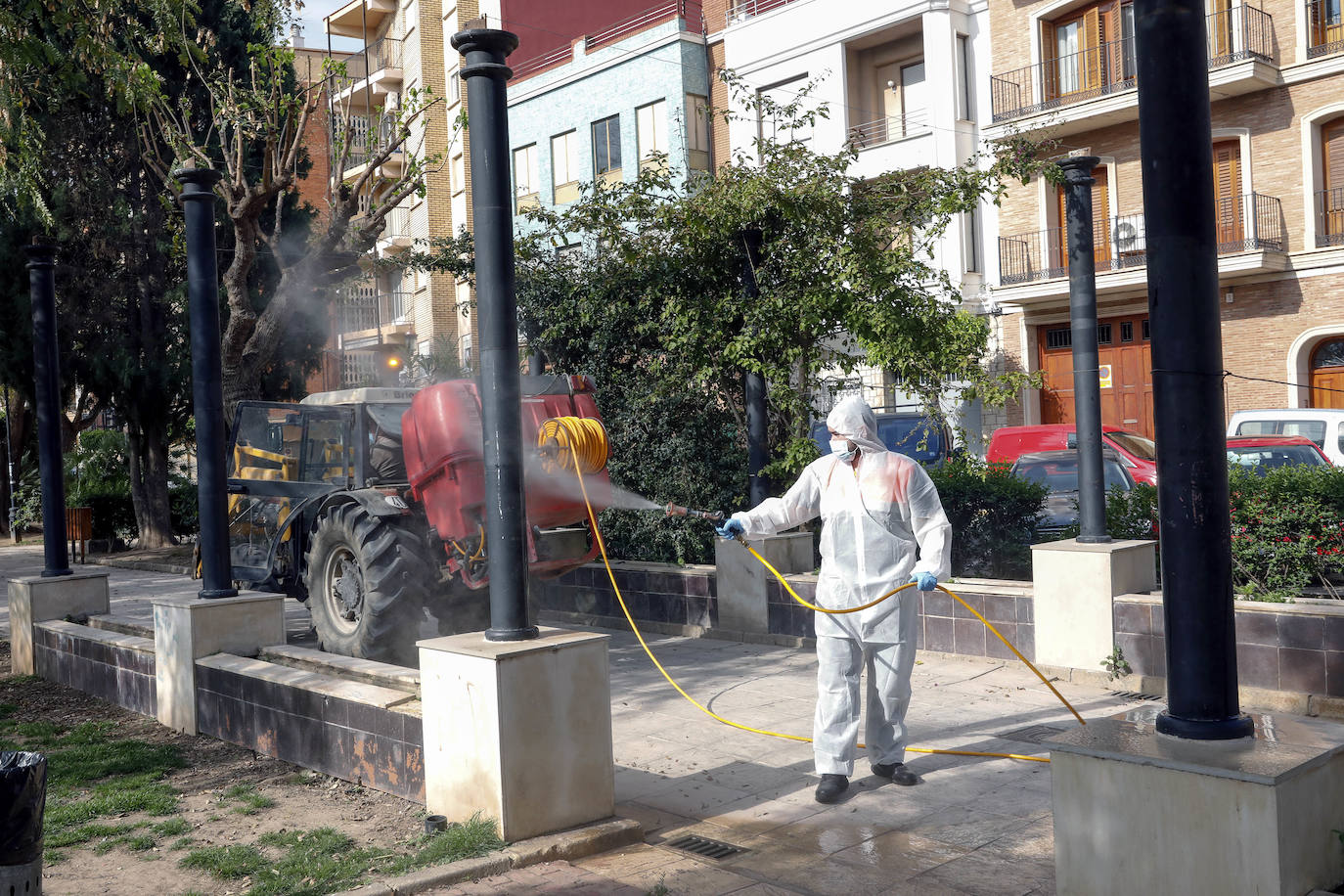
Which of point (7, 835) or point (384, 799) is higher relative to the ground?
point (7, 835)

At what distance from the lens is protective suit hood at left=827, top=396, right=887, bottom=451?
5.79 m

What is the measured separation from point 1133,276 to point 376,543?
18183 millimetres

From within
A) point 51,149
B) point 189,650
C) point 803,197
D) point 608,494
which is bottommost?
point 189,650

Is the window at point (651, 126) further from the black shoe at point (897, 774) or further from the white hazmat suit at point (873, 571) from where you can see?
the black shoe at point (897, 774)

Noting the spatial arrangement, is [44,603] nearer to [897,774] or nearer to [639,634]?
[639,634]

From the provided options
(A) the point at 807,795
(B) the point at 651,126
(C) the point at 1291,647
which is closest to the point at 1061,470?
(C) the point at 1291,647

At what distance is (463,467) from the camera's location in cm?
814

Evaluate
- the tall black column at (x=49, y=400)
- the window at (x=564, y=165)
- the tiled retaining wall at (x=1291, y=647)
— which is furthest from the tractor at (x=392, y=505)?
the window at (x=564, y=165)

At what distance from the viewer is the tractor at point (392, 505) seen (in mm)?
8266

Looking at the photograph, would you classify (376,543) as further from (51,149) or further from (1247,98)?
(1247,98)

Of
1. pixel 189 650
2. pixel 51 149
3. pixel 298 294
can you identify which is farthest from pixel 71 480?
pixel 189 650

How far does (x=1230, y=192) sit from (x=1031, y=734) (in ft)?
63.7

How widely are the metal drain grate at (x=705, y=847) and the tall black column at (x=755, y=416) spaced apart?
4842 mm

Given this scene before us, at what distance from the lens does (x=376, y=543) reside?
27.7 ft
